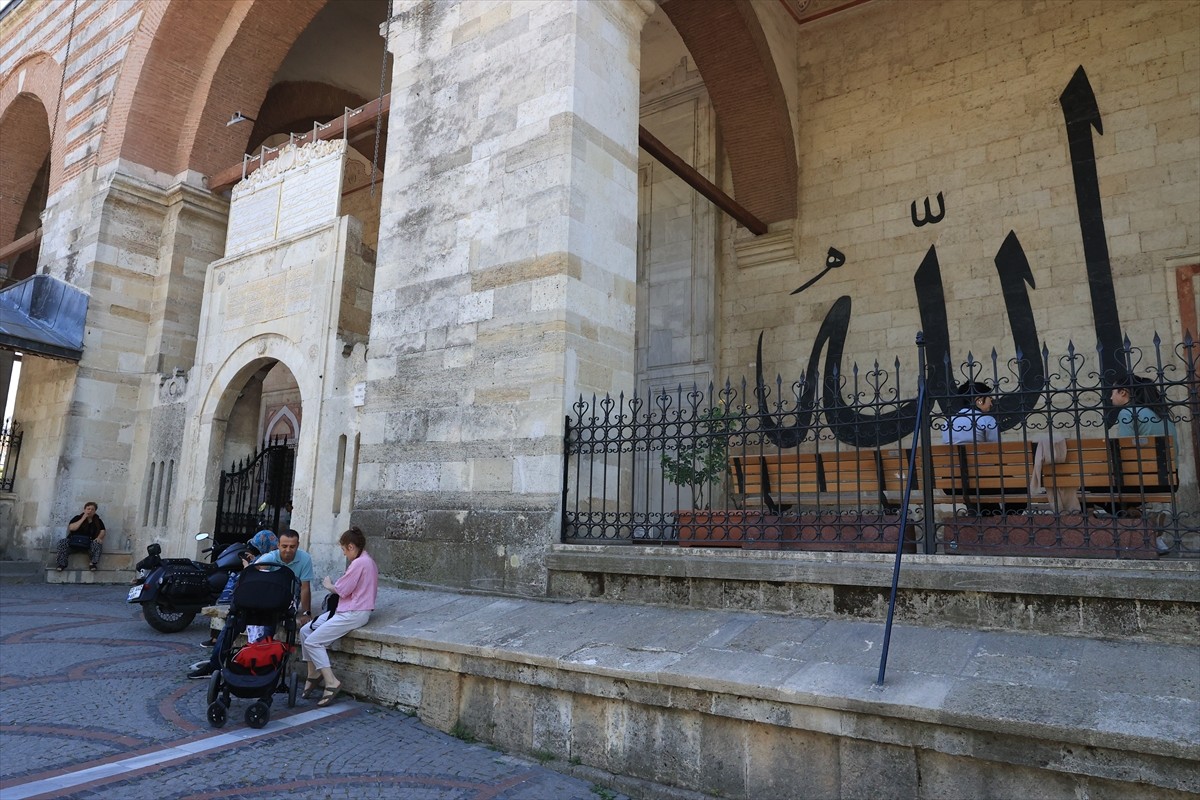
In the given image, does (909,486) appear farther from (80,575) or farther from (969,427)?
(80,575)

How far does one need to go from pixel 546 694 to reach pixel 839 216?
7.44 m

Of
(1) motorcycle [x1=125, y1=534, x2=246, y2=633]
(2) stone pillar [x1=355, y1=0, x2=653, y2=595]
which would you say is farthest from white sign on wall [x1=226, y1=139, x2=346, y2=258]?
(1) motorcycle [x1=125, y1=534, x2=246, y2=633]

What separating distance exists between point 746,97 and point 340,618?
24.5ft

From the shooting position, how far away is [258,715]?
399 cm

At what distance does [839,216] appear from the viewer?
9445 mm

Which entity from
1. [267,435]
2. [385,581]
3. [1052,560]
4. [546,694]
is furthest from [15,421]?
[1052,560]

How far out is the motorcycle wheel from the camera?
21.2 ft

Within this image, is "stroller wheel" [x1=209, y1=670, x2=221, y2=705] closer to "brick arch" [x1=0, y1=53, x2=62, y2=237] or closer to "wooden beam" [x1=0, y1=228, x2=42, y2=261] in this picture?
"wooden beam" [x1=0, y1=228, x2=42, y2=261]

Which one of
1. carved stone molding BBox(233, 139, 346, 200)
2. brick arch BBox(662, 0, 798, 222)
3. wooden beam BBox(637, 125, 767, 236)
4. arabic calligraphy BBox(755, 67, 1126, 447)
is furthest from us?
brick arch BBox(662, 0, 798, 222)

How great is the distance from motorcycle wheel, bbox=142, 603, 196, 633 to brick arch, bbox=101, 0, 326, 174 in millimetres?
6643

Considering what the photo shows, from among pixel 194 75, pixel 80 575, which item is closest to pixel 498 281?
pixel 80 575

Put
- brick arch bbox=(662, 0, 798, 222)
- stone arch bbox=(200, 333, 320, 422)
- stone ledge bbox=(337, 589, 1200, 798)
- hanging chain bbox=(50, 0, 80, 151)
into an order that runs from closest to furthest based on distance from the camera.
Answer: stone ledge bbox=(337, 589, 1200, 798), stone arch bbox=(200, 333, 320, 422), brick arch bbox=(662, 0, 798, 222), hanging chain bbox=(50, 0, 80, 151)

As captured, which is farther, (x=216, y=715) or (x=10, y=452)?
(x=10, y=452)

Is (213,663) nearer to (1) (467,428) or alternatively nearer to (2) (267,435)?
(1) (467,428)
